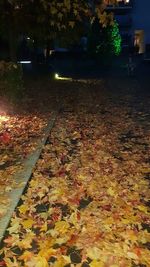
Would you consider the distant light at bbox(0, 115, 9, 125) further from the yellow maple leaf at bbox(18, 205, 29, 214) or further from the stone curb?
the yellow maple leaf at bbox(18, 205, 29, 214)

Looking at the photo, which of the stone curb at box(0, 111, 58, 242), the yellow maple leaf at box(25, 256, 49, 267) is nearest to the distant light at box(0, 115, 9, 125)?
the stone curb at box(0, 111, 58, 242)

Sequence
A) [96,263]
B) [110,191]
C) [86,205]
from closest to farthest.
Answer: [96,263] → [86,205] → [110,191]

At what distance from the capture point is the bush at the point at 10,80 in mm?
13852

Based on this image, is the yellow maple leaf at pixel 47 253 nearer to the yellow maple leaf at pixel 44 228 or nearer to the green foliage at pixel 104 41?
the yellow maple leaf at pixel 44 228

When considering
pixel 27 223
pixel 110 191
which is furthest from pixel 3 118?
pixel 27 223

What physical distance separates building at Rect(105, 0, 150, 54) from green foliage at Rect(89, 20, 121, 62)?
1030 centimetres

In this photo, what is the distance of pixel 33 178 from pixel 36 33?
17.7 metres

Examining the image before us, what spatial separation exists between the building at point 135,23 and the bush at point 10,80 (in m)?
34.7

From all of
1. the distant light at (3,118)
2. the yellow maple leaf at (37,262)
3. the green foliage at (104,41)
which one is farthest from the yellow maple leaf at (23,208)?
the green foliage at (104,41)

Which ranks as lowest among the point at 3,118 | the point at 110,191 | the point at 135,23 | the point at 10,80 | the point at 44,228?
the point at 3,118

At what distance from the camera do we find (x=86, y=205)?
6.23m

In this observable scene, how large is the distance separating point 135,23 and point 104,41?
1246cm

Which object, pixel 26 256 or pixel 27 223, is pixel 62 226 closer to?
pixel 27 223

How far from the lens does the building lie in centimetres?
4672
